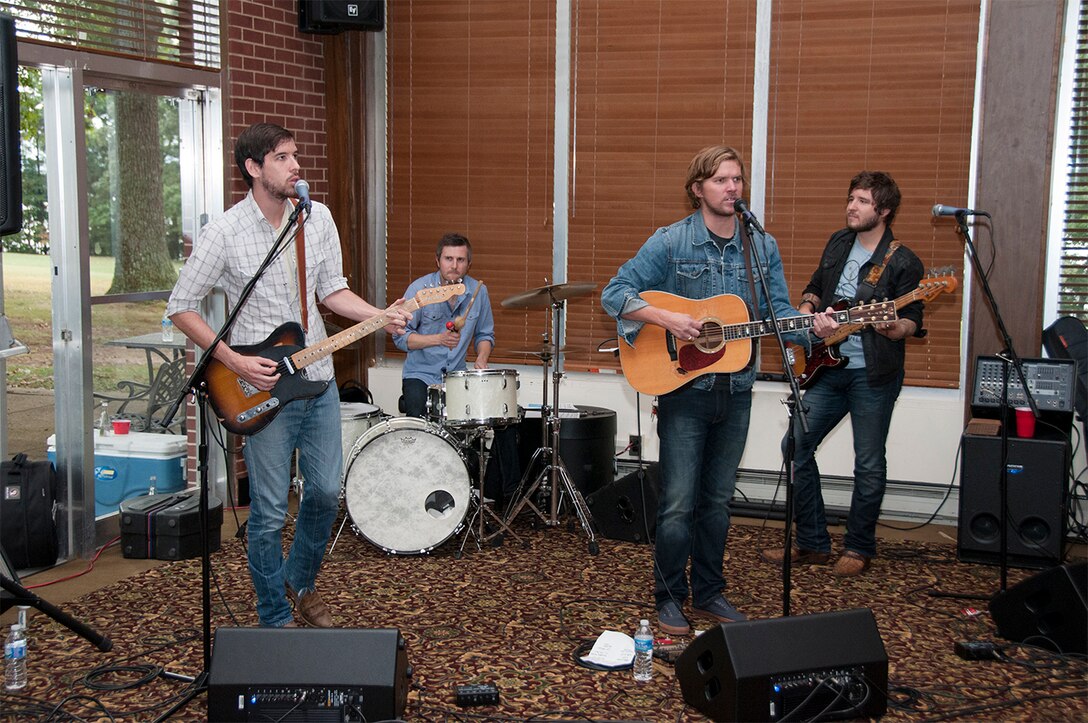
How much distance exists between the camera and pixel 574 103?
671 cm

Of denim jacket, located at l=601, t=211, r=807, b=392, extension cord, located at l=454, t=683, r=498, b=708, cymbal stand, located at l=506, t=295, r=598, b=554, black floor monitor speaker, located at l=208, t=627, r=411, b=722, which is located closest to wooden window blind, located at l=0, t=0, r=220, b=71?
cymbal stand, located at l=506, t=295, r=598, b=554

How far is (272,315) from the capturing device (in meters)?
3.91

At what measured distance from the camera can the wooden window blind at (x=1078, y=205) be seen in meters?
5.83

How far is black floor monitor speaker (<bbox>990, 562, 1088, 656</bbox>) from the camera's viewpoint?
3.89m

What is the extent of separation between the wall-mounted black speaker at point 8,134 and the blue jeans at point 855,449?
138 inches

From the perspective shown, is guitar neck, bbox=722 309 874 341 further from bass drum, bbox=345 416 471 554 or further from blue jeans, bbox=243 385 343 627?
bass drum, bbox=345 416 471 554

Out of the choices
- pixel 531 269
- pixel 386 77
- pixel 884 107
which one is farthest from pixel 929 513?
pixel 386 77

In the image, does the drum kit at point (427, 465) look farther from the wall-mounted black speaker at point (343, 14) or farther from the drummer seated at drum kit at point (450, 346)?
the wall-mounted black speaker at point (343, 14)

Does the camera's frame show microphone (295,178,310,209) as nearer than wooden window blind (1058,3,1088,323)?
Yes

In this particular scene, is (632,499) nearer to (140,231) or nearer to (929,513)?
(929,513)

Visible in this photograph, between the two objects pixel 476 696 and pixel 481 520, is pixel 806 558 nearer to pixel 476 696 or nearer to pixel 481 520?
pixel 481 520

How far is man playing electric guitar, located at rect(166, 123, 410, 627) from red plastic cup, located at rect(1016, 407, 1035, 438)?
3.21 metres

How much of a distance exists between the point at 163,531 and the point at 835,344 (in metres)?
3.46

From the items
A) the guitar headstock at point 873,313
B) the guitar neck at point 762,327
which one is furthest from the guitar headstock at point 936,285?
the guitar neck at point 762,327
